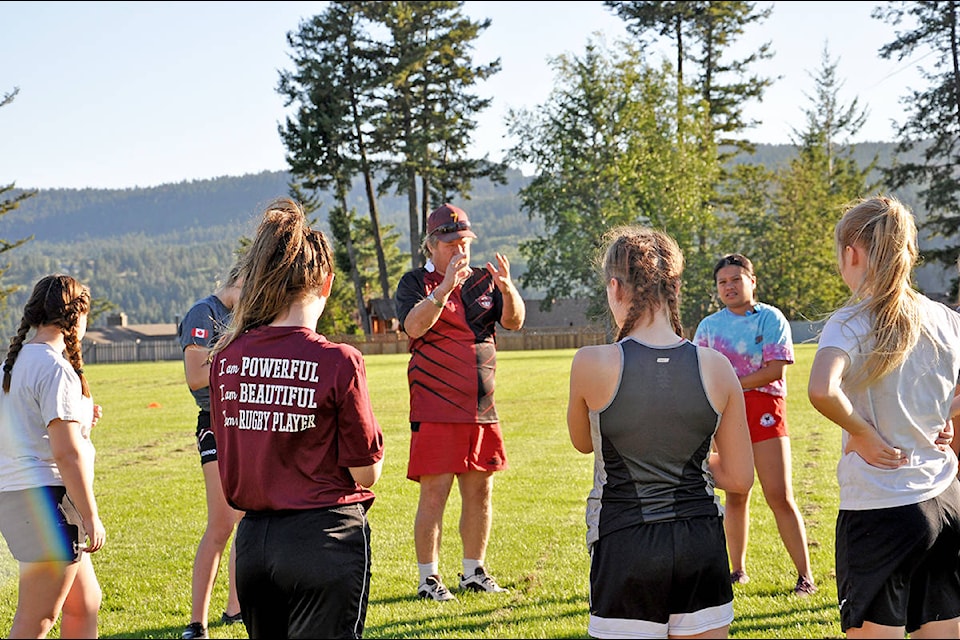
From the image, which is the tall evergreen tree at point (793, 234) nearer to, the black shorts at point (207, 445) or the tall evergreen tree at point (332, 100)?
the tall evergreen tree at point (332, 100)

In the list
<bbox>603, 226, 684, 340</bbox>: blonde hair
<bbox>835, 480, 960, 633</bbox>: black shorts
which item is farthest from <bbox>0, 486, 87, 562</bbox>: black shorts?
<bbox>835, 480, 960, 633</bbox>: black shorts

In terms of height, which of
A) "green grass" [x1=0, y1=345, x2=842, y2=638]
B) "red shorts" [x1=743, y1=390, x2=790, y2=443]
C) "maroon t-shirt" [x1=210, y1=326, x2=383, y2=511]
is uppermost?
"maroon t-shirt" [x1=210, y1=326, x2=383, y2=511]

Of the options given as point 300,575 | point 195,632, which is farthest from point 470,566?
point 300,575

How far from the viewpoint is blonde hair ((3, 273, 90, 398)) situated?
4215mm

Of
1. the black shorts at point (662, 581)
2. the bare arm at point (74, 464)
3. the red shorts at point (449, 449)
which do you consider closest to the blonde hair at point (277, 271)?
the bare arm at point (74, 464)

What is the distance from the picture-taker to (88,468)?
4109 millimetres

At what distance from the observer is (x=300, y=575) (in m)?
A: 3.30

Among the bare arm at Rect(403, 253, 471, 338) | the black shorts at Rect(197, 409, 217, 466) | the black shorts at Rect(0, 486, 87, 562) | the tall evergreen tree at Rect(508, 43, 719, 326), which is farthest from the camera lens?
the tall evergreen tree at Rect(508, 43, 719, 326)

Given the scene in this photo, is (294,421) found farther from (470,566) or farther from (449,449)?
(470,566)

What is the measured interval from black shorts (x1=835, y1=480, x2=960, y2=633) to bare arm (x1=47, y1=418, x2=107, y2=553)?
118 inches

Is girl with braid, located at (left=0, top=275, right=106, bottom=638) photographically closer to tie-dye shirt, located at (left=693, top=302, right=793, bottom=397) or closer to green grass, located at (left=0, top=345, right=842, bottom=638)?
green grass, located at (left=0, top=345, right=842, bottom=638)

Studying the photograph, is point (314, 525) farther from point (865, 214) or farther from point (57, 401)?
point (865, 214)

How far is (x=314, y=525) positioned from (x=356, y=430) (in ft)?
1.15

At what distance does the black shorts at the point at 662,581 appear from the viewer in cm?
342
